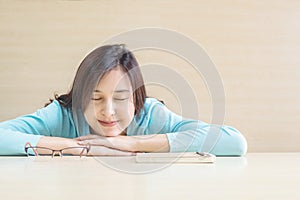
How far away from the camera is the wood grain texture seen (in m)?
1.83

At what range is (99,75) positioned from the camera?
1.23m

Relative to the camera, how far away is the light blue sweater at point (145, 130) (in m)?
1.13

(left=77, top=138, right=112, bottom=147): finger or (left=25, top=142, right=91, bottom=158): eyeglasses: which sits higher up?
(left=77, top=138, right=112, bottom=147): finger

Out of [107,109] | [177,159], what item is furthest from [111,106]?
[177,159]

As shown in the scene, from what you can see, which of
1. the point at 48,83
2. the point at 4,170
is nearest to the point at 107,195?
the point at 4,170

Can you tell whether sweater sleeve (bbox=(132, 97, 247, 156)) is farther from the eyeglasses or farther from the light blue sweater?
the eyeglasses

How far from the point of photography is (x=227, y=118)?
1876 mm

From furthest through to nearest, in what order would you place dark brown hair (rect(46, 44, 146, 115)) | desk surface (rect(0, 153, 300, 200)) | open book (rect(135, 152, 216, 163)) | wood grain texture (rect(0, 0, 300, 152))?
wood grain texture (rect(0, 0, 300, 152)) < dark brown hair (rect(46, 44, 146, 115)) < open book (rect(135, 152, 216, 163)) < desk surface (rect(0, 153, 300, 200))

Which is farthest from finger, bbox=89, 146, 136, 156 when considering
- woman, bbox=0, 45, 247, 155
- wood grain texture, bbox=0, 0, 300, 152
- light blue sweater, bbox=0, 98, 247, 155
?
wood grain texture, bbox=0, 0, 300, 152

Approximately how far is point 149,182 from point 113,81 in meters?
0.67

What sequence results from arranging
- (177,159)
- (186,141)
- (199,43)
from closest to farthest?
(177,159), (186,141), (199,43)

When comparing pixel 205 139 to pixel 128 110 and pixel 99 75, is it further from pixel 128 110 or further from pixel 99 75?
pixel 99 75

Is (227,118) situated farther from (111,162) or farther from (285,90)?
(111,162)

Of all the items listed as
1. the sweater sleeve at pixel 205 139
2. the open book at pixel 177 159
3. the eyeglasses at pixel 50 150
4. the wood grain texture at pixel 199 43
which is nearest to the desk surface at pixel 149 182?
the open book at pixel 177 159
